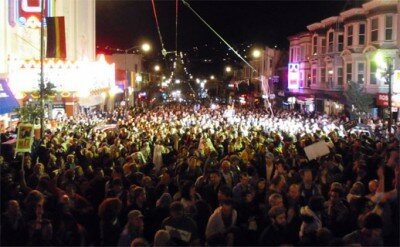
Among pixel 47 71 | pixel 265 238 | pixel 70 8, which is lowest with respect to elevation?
pixel 265 238

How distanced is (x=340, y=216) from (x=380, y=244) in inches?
57.3

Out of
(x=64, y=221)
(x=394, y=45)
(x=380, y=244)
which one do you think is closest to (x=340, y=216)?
(x=380, y=244)

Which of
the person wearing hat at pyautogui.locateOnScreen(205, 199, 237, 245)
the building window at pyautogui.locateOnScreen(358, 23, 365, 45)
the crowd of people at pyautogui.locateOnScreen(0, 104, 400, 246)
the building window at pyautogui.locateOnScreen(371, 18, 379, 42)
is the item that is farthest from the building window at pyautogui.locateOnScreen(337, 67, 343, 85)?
the person wearing hat at pyautogui.locateOnScreen(205, 199, 237, 245)

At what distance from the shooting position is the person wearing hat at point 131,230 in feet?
19.9

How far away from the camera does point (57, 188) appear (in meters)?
8.43

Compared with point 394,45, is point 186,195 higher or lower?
lower

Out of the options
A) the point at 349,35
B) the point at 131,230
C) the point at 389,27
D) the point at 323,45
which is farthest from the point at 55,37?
the point at 323,45

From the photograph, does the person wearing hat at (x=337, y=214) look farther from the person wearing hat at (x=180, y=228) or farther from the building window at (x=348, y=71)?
the building window at (x=348, y=71)

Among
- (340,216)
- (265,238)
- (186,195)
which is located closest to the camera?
(265,238)

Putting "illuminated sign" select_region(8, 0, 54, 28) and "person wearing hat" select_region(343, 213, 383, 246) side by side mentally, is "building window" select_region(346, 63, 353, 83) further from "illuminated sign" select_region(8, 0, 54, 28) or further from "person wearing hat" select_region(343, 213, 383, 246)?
"person wearing hat" select_region(343, 213, 383, 246)

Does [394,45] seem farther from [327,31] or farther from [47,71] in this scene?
[47,71]

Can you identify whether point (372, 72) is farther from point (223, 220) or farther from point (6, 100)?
point (223, 220)

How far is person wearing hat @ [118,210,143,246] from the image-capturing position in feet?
19.9

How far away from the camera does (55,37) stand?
2103cm
